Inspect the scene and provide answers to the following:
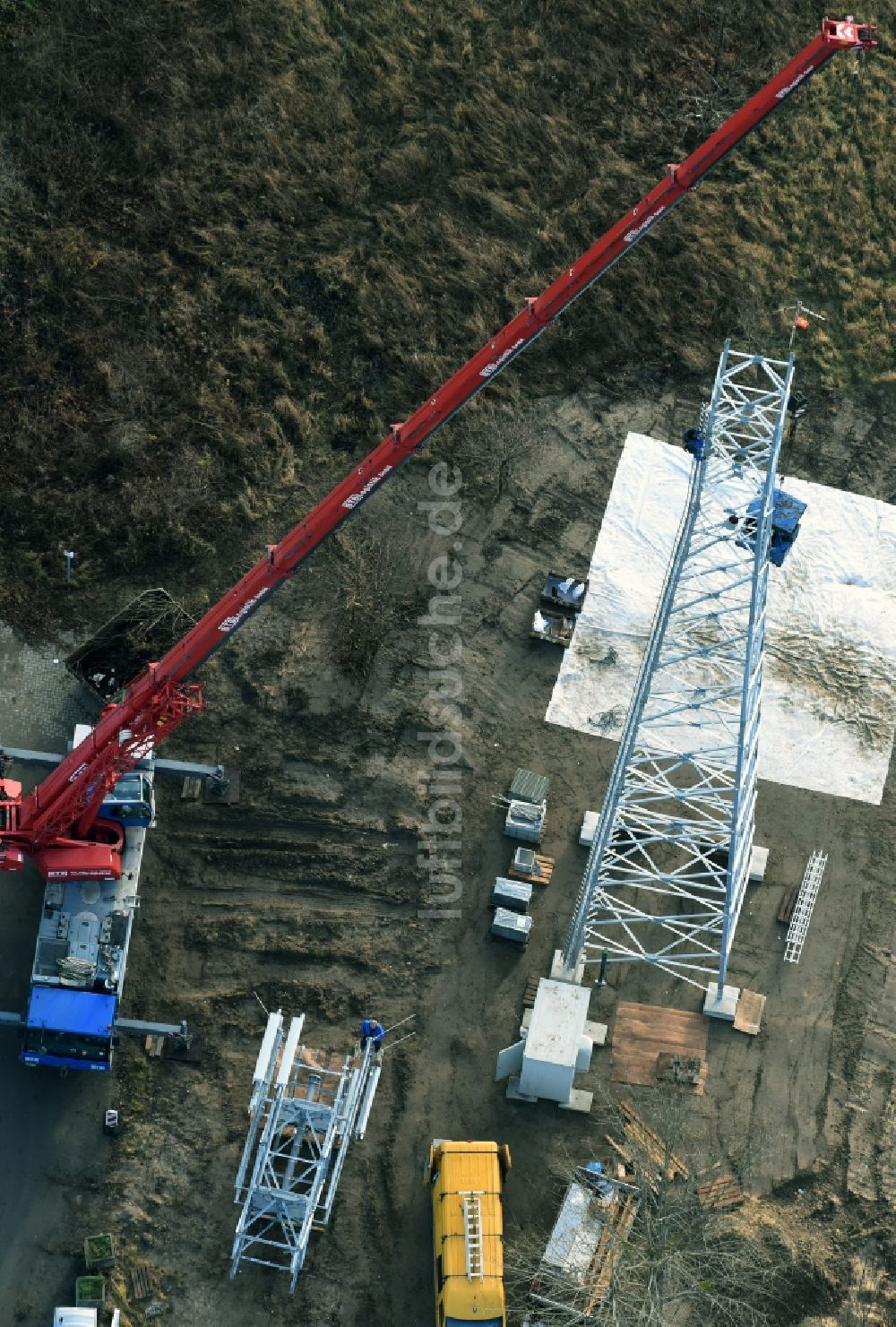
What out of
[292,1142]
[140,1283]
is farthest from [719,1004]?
[140,1283]

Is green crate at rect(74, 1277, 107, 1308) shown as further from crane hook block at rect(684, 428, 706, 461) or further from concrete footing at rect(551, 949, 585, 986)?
crane hook block at rect(684, 428, 706, 461)

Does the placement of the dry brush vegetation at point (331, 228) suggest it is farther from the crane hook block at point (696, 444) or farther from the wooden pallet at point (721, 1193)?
the wooden pallet at point (721, 1193)

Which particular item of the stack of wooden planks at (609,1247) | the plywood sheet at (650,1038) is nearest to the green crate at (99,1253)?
the stack of wooden planks at (609,1247)

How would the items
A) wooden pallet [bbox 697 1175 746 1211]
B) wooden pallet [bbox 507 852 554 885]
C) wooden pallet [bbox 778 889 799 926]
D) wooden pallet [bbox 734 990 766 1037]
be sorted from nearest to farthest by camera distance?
wooden pallet [bbox 697 1175 746 1211]
wooden pallet [bbox 734 990 766 1037]
wooden pallet [bbox 507 852 554 885]
wooden pallet [bbox 778 889 799 926]

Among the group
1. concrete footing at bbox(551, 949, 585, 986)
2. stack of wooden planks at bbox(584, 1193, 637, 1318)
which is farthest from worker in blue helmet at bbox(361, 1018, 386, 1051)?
stack of wooden planks at bbox(584, 1193, 637, 1318)

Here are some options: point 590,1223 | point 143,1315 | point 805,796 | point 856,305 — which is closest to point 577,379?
point 856,305

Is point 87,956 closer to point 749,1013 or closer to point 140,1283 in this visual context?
point 140,1283

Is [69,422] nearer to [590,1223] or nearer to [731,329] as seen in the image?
[731,329]
